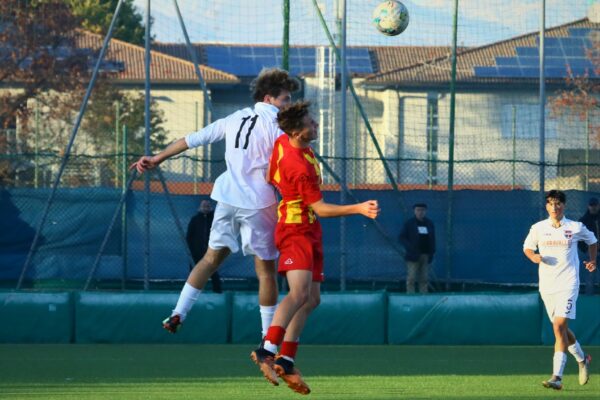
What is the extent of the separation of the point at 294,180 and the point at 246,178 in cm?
61

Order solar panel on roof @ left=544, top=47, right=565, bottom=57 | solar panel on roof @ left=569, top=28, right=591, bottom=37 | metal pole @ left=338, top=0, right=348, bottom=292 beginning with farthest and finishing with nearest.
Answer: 1. solar panel on roof @ left=544, top=47, right=565, bottom=57
2. solar panel on roof @ left=569, top=28, right=591, bottom=37
3. metal pole @ left=338, top=0, right=348, bottom=292

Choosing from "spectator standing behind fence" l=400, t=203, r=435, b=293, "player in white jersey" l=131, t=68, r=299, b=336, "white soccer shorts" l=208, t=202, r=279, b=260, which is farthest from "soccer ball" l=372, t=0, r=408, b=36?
"white soccer shorts" l=208, t=202, r=279, b=260

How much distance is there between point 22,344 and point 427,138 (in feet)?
30.1

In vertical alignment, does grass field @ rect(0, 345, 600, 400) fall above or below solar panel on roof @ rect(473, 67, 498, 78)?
below

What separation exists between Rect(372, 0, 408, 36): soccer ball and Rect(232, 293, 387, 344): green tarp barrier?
13.4 feet

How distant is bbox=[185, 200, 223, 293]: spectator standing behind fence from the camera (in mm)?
18625

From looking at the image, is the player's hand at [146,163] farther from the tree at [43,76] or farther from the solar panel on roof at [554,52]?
the tree at [43,76]

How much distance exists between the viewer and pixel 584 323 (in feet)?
54.9

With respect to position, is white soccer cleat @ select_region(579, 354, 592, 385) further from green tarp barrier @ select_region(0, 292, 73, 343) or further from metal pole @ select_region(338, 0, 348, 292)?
green tarp barrier @ select_region(0, 292, 73, 343)

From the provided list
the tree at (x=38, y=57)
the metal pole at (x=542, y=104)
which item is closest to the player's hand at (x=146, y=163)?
the metal pole at (x=542, y=104)

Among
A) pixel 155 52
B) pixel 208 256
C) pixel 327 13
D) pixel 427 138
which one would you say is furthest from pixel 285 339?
pixel 155 52

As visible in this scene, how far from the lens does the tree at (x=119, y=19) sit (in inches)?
1779

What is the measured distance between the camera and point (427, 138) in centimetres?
2258

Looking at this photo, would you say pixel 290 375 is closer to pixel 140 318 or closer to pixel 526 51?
pixel 140 318
